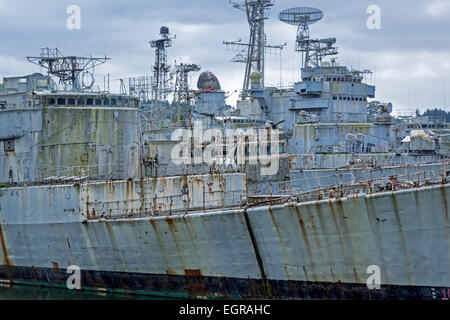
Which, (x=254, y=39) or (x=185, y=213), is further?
(x=254, y=39)

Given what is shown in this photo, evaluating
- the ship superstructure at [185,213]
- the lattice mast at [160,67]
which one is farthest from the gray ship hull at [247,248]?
the lattice mast at [160,67]

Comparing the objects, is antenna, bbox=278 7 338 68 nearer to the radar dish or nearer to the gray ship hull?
the radar dish

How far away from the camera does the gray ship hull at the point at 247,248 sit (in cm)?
1898

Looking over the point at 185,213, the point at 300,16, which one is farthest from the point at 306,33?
the point at 185,213

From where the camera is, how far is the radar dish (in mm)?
47591

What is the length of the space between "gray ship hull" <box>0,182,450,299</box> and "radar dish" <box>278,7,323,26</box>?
90.9 ft

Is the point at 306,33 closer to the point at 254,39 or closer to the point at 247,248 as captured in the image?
the point at 254,39

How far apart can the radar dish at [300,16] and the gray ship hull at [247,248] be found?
90.9ft

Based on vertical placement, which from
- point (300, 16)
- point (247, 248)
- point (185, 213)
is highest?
point (300, 16)

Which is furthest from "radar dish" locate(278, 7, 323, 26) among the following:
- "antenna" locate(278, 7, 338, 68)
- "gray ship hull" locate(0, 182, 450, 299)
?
"gray ship hull" locate(0, 182, 450, 299)

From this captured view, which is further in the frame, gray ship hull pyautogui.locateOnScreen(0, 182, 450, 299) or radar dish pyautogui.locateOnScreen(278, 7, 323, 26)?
radar dish pyautogui.locateOnScreen(278, 7, 323, 26)

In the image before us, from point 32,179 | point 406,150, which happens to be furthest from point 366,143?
point 32,179

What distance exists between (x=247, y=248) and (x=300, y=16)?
29.6 m

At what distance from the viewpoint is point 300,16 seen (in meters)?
47.9
